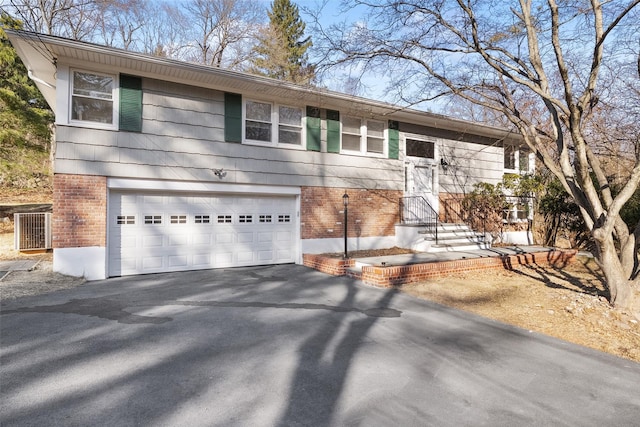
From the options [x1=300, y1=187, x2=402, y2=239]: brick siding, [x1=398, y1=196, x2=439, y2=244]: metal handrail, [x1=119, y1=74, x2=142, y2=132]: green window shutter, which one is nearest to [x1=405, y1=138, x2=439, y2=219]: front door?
[x1=398, y1=196, x2=439, y2=244]: metal handrail

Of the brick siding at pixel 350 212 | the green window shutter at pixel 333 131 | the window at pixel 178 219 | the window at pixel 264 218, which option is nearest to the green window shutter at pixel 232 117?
the window at pixel 264 218

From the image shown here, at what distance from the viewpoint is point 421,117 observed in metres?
11.4

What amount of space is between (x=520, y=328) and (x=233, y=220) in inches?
264

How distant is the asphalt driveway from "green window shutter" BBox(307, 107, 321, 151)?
5.44 metres

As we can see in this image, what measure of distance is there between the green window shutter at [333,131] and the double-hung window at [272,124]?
849mm

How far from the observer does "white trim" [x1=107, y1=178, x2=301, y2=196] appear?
800 centimetres

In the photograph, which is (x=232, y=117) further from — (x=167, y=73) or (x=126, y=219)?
(x=126, y=219)

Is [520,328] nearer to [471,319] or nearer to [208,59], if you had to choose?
[471,319]

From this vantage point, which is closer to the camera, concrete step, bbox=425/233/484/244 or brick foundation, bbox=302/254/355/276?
brick foundation, bbox=302/254/355/276

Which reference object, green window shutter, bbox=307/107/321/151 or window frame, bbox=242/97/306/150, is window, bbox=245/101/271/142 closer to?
window frame, bbox=242/97/306/150

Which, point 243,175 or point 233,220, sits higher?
point 243,175

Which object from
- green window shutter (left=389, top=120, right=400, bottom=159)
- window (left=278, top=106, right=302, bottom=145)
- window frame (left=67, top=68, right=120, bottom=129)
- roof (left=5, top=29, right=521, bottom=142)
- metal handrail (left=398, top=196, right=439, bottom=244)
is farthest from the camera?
metal handrail (left=398, top=196, right=439, bottom=244)

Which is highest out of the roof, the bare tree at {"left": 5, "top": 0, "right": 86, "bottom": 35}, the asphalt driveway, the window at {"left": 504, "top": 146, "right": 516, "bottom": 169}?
the bare tree at {"left": 5, "top": 0, "right": 86, "bottom": 35}

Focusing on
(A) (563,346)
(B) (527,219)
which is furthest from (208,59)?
(A) (563,346)
